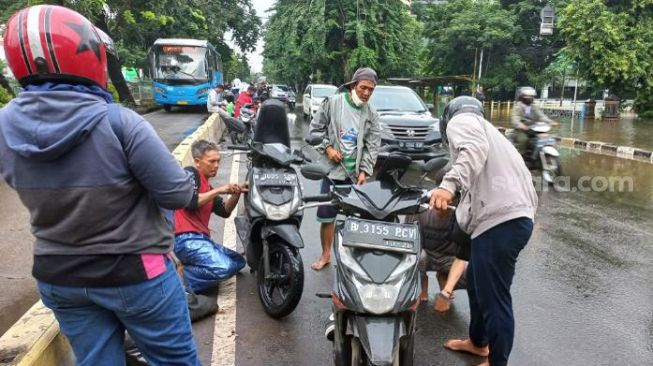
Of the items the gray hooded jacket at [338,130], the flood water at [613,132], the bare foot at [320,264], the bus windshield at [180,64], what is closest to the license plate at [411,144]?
the gray hooded jacket at [338,130]

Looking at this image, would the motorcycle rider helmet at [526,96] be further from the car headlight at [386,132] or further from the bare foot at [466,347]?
the bare foot at [466,347]

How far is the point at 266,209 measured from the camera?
3537mm

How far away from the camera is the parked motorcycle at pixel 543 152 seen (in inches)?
330

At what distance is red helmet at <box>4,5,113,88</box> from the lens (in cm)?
149

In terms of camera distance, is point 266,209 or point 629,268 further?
point 629,268

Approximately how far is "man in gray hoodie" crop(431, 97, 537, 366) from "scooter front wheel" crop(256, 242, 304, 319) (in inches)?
48.6

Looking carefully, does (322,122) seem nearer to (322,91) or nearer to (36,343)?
(36,343)

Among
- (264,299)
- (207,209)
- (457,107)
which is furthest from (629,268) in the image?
(207,209)

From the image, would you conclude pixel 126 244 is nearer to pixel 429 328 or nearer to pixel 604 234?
pixel 429 328

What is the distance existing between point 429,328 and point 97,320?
2.38 metres

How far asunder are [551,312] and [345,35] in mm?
20811

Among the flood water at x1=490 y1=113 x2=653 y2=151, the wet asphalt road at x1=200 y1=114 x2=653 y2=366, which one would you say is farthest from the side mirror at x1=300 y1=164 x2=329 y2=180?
the flood water at x1=490 y1=113 x2=653 y2=151

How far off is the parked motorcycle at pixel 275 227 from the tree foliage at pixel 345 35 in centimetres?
1955

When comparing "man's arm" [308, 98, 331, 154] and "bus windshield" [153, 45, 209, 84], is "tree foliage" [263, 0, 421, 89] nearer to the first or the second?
"bus windshield" [153, 45, 209, 84]
